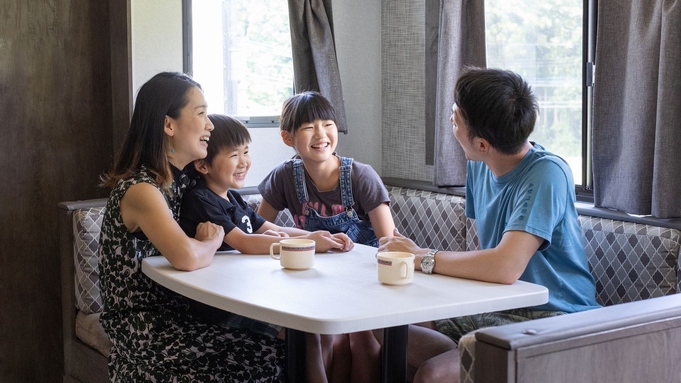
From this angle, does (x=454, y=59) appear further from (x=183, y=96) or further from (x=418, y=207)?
(x=183, y=96)

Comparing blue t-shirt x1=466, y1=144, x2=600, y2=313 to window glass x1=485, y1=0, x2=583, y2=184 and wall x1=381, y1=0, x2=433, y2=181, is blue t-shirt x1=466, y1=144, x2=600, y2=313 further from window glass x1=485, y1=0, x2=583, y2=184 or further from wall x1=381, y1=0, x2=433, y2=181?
wall x1=381, y1=0, x2=433, y2=181

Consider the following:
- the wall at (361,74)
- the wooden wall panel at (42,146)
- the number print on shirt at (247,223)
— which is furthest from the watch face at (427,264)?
the wooden wall panel at (42,146)

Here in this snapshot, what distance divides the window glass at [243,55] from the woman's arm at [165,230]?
4.86 feet

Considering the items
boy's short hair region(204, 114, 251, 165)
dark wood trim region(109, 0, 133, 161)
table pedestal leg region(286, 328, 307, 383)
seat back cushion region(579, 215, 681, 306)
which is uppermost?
dark wood trim region(109, 0, 133, 161)

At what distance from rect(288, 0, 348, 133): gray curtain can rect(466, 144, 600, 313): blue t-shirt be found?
5.01ft

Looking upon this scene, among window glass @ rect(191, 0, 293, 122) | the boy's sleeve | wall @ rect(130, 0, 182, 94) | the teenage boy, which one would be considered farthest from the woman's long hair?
window glass @ rect(191, 0, 293, 122)

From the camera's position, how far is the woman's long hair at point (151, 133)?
7.76ft

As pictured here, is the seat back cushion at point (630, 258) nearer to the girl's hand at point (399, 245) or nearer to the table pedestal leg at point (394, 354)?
the girl's hand at point (399, 245)

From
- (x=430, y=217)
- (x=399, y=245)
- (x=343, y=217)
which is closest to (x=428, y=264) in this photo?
(x=399, y=245)

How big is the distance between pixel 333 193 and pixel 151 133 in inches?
29.9

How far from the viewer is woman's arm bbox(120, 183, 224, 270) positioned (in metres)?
2.12

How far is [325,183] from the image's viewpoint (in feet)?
9.56

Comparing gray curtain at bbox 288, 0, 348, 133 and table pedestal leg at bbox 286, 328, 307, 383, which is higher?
gray curtain at bbox 288, 0, 348, 133

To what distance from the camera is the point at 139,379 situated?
2.33 meters
